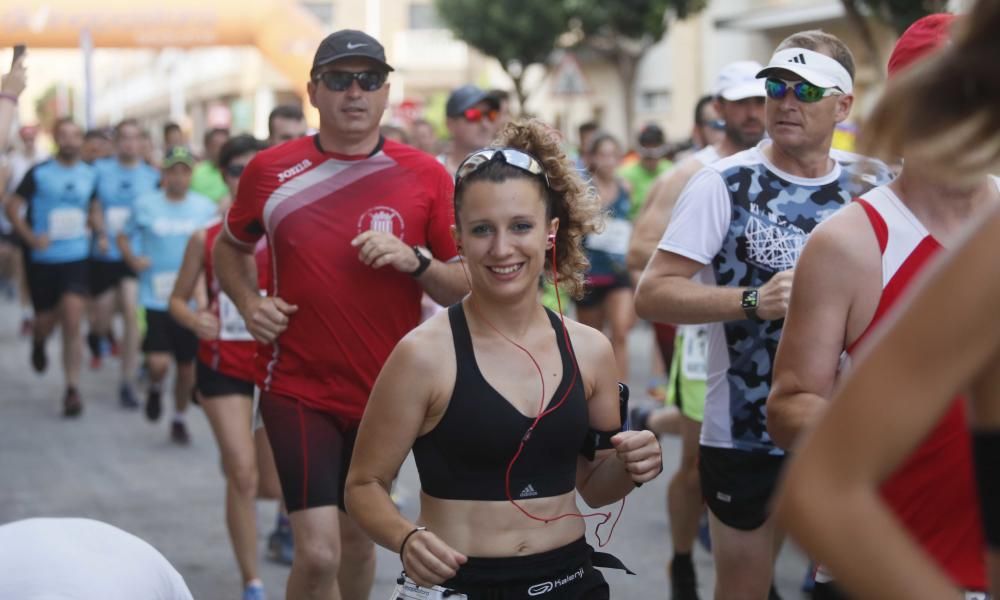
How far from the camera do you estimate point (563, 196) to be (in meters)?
3.75

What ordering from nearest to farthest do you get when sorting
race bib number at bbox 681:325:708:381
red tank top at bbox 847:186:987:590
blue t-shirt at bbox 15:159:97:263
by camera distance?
red tank top at bbox 847:186:987:590 < race bib number at bbox 681:325:708:381 < blue t-shirt at bbox 15:159:97:263

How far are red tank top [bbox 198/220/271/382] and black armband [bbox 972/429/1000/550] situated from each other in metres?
4.91

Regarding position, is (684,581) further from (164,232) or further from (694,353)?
(164,232)

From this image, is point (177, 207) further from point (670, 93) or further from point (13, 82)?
point (670, 93)

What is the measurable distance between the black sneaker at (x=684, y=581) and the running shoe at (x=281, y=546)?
2084mm

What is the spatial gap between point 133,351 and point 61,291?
41.6 inches

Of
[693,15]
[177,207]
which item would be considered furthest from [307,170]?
[693,15]

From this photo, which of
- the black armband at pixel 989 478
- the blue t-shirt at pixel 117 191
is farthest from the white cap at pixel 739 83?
the blue t-shirt at pixel 117 191

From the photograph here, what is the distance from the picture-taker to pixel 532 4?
3569 cm

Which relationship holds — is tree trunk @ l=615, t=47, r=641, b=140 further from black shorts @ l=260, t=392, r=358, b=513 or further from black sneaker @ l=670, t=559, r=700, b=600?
black shorts @ l=260, t=392, r=358, b=513

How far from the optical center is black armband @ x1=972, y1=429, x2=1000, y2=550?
1.72 m

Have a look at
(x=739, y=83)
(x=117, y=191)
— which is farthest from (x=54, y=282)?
(x=739, y=83)

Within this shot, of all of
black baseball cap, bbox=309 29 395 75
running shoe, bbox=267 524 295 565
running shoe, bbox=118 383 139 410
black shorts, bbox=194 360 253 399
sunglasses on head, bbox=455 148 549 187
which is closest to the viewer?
sunglasses on head, bbox=455 148 549 187

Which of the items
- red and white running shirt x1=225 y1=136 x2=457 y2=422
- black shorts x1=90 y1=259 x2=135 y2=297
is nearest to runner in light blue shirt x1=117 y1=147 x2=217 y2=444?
black shorts x1=90 y1=259 x2=135 y2=297
